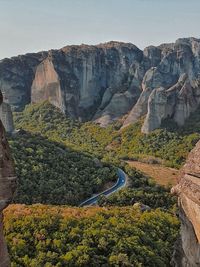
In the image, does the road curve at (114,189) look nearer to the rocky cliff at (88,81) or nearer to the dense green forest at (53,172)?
→ the dense green forest at (53,172)

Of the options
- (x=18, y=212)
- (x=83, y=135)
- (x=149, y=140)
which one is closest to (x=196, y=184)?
(x=18, y=212)

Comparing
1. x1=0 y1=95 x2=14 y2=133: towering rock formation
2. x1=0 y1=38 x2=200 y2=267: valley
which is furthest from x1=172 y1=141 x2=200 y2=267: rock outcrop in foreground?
x1=0 y1=95 x2=14 y2=133: towering rock formation

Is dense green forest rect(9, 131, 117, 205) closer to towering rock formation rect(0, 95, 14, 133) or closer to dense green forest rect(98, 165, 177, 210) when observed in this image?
towering rock formation rect(0, 95, 14, 133)

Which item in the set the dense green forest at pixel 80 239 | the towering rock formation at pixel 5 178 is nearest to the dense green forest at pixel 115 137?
the dense green forest at pixel 80 239

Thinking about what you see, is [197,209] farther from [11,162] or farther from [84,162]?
[84,162]

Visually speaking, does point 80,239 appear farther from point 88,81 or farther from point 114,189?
point 88,81

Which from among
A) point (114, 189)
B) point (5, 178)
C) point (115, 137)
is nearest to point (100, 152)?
point (115, 137)
